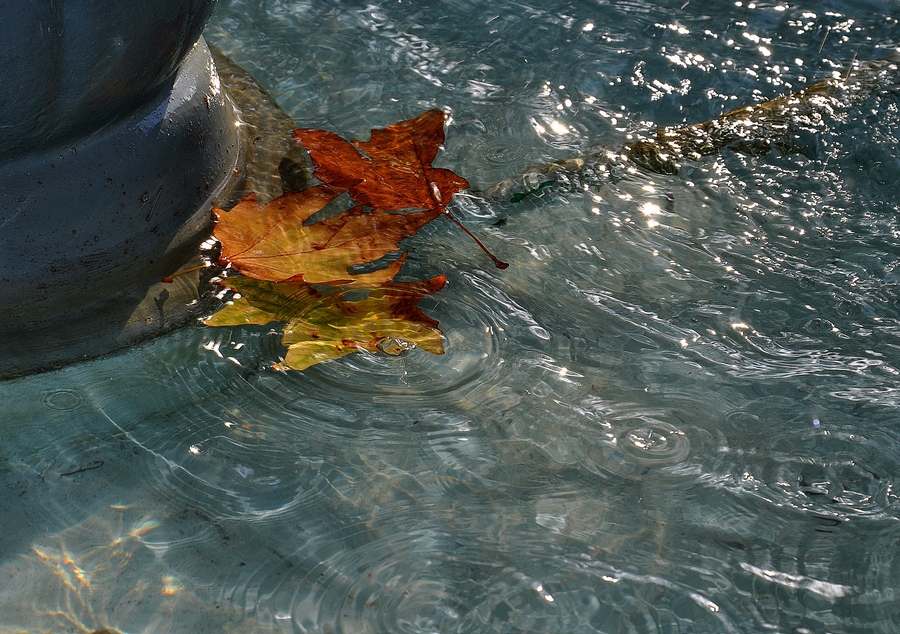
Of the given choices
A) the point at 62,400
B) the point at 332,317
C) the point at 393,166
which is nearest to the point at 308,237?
the point at 332,317

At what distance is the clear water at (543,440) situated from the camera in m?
1.36

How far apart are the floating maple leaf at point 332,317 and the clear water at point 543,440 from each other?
37 millimetres

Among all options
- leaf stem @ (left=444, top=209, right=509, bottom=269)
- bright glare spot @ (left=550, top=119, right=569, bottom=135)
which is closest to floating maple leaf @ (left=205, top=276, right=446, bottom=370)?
leaf stem @ (left=444, top=209, right=509, bottom=269)

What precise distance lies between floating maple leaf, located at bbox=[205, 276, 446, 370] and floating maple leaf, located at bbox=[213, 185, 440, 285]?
0.04 meters

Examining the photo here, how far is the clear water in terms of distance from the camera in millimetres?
1357

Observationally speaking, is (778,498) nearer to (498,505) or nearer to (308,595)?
(498,505)

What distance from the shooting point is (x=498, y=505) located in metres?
1.48

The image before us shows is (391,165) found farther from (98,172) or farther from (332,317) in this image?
(98,172)

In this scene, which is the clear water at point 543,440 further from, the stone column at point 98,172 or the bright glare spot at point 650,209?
the stone column at point 98,172

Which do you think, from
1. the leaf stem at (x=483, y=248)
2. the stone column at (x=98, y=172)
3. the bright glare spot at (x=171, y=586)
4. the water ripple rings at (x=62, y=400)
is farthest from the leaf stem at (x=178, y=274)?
the bright glare spot at (x=171, y=586)

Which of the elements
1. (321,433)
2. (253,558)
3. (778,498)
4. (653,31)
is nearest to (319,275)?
(321,433)

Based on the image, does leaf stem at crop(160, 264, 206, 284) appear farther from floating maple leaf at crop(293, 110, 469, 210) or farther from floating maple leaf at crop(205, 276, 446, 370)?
floating maple leaf at crop(293, 110, 469, 210)

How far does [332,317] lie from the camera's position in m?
1.77

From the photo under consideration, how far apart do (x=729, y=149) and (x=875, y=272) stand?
1.65 ft
